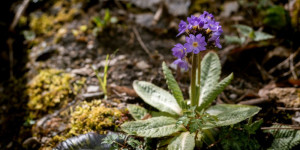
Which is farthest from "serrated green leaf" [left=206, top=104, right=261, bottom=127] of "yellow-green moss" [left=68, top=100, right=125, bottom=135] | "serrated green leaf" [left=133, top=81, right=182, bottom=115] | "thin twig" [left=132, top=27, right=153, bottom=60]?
"thin twig" [left=132, top=27, right=153, bottom=60]

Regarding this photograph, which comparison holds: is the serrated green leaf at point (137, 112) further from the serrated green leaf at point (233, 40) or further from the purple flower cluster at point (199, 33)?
the serrated green leaf at point (233, 40)

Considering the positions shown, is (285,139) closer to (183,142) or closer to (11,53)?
(183,142)

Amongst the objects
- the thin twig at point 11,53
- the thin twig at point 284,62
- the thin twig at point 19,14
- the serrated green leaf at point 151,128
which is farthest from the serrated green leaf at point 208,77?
the thin twig at point 19,14

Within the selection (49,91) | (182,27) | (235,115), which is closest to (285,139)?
(235,115)

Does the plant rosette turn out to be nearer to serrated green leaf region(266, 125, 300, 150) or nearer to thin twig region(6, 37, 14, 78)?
serrated green leaf region(266, 125, 300, 150)

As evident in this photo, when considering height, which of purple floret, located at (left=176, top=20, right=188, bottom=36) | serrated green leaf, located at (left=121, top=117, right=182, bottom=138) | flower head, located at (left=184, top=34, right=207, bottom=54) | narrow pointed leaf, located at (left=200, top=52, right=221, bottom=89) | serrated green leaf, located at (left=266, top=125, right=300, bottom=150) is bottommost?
serrated green leaf, located at (left=266, top=125, right=300, bottom=150)

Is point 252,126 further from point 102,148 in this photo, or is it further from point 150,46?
point 150,46

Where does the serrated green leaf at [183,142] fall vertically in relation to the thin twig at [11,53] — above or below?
below
